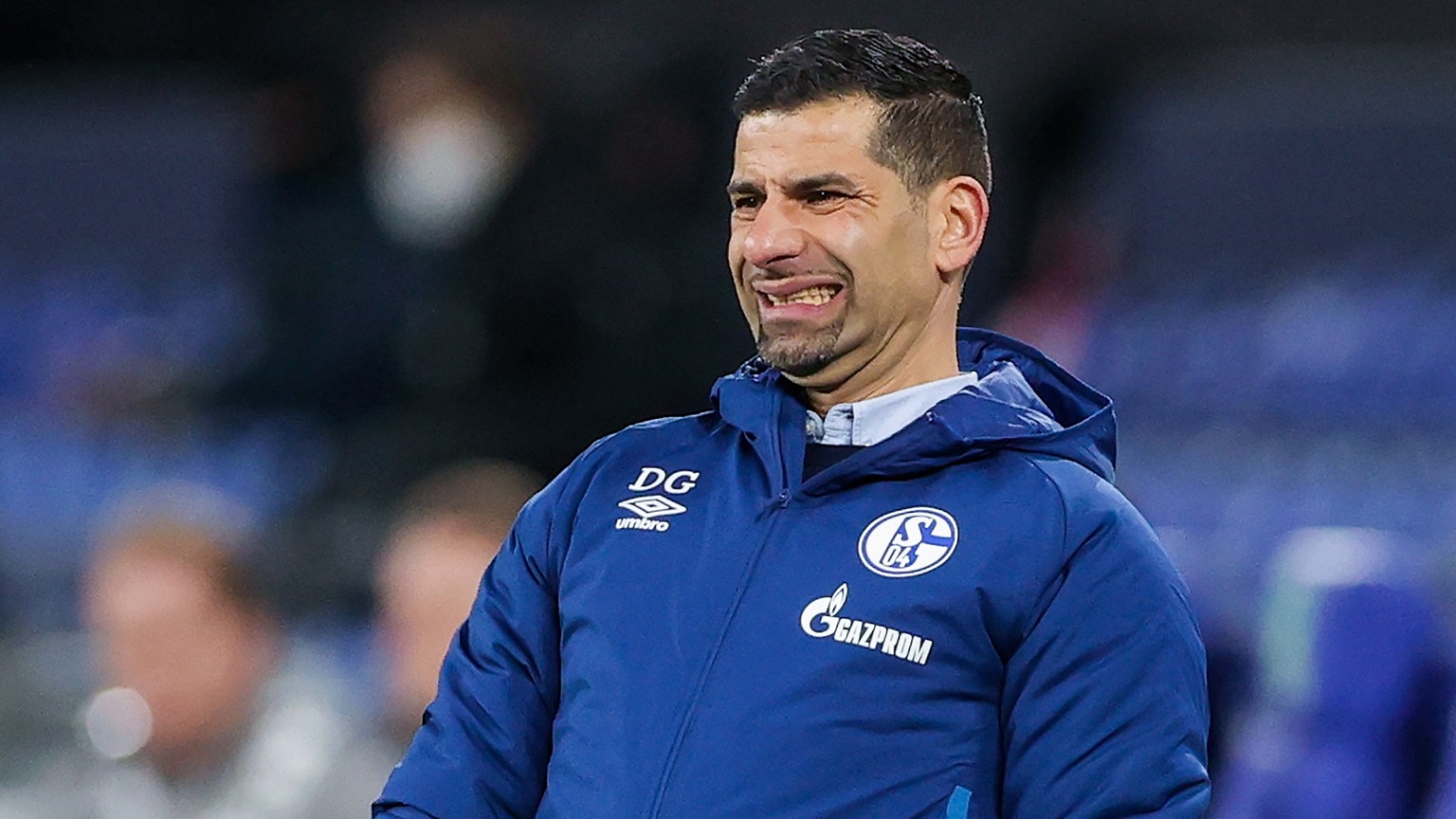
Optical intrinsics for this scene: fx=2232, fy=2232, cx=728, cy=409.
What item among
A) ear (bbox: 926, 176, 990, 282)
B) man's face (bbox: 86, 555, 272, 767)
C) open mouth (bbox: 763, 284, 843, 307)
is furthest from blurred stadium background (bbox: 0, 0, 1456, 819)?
open mouth (bbox: 763, 284, 843, 307)

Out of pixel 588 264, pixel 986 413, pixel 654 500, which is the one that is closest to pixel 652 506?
pixel 654 500

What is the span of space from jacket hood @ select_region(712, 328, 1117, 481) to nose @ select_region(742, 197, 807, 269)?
14 centimetres

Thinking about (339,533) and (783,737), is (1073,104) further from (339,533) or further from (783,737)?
(783,737)

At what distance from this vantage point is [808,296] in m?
2.07

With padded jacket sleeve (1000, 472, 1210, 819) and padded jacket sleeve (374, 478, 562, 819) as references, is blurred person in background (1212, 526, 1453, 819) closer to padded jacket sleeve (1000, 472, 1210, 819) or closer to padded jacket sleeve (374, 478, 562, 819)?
padded jacket sleeve (1000, 472, 1210, 819)

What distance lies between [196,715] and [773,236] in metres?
2.18

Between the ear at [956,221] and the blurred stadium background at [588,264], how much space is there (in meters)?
1.97

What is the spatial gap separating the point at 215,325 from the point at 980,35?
242cm

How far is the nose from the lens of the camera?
2.04 metres

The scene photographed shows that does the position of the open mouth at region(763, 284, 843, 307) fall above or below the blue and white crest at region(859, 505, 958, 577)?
above

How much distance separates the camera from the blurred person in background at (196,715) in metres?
3.82

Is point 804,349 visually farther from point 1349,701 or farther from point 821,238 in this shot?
point 1349,701

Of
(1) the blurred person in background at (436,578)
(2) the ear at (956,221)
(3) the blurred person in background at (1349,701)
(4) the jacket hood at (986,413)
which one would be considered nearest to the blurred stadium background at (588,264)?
(3) the blurred person in background at (1349,701)

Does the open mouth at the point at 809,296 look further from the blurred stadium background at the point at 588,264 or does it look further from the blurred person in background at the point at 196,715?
the blurred stadium background at the point at 588,264
